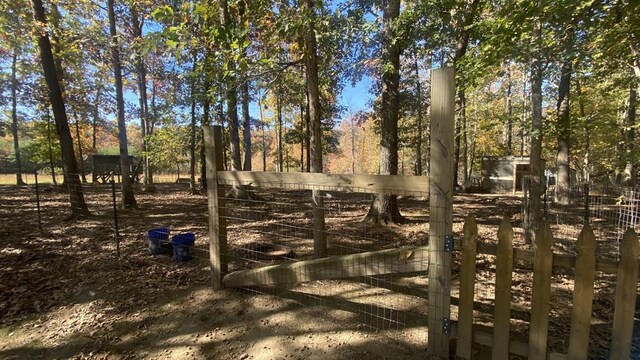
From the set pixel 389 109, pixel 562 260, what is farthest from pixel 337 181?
pixel 389 109

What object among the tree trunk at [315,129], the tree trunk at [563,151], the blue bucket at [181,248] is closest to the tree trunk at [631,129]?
the tree trunk at [563,151]

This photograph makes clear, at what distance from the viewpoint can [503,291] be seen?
2.19m

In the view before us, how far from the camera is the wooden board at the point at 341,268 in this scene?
2.57m

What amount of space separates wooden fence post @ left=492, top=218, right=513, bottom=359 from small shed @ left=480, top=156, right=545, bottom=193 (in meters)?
19.4

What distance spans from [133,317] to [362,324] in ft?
7.81

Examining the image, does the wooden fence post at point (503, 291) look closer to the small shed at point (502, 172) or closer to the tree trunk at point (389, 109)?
the tree trunk at point (389, 109)

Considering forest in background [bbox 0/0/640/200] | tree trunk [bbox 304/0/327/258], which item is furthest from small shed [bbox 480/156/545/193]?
tree trunk [bbox 304/0/327/258]

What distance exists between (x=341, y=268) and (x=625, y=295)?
6.27 ft

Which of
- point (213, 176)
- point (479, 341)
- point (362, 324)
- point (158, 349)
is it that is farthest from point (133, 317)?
point (479, 341)

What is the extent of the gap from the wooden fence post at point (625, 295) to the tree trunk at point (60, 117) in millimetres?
9728

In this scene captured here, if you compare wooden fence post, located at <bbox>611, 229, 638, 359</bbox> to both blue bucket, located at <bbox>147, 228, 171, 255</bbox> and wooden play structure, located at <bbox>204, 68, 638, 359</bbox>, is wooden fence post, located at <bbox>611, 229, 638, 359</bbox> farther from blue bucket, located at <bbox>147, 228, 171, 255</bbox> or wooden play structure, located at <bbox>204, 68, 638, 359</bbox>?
blue bucket, located at <bbox>147, 228, 171, 255</bbox>

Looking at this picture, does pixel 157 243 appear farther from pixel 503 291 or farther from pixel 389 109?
pixel 389 109

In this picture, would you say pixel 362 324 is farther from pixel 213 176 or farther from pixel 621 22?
pixel 621 22

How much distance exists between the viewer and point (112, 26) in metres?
9.14
